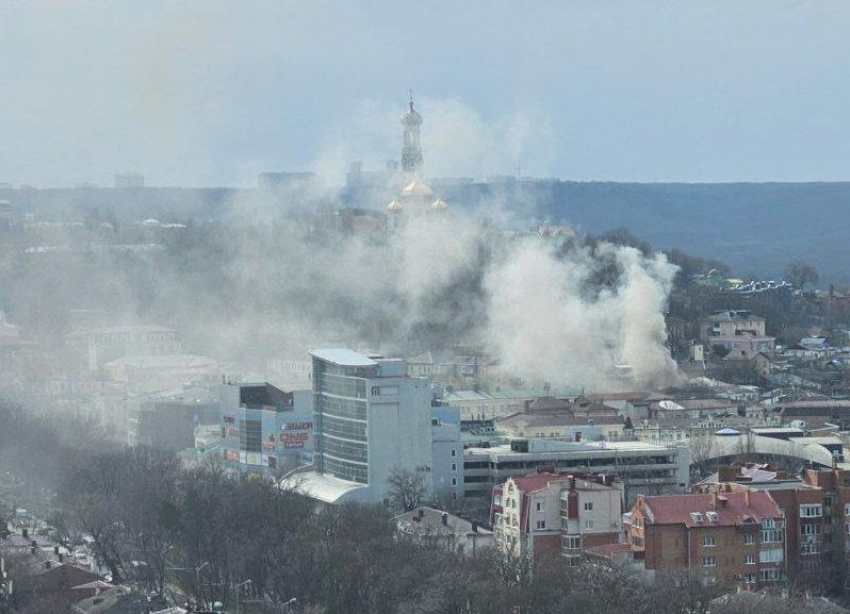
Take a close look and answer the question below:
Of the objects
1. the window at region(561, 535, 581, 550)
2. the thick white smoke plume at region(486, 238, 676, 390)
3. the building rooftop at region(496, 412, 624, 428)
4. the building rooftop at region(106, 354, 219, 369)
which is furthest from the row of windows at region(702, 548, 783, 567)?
the building rooftop at region(106, 354, 219, 369)

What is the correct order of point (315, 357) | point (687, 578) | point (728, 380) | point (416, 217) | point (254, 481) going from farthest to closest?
point (416, 217) < point (728, 380) < point (315, 357) < point (254, 481) < point (687, 578)

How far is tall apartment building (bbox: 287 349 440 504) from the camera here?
5581 cm

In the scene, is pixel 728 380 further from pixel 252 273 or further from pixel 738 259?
pixel 738 259

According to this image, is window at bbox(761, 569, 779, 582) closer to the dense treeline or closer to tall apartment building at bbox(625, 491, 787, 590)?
tall apartment building at bbox(625, 491, 787, 590)

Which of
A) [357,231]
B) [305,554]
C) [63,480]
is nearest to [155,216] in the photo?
[357,231]

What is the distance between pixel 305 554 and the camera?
46.2 meters

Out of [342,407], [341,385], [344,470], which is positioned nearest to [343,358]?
[341,385]

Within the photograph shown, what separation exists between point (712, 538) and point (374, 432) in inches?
478

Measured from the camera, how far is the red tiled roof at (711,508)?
149 feet

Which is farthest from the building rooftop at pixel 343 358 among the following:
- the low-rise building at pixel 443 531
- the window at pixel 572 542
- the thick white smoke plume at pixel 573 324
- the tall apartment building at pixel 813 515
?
the thick white smoke plume at pixel 573 324

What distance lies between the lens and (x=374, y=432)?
2205 inches

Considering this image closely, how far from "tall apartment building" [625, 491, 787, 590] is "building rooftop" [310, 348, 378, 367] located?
12023 millimetres

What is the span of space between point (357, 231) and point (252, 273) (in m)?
4.95

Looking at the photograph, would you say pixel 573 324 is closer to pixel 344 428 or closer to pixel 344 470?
pixel 344 428
